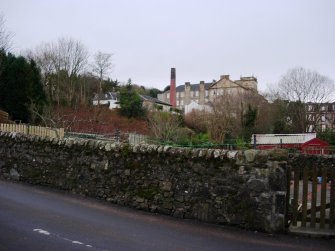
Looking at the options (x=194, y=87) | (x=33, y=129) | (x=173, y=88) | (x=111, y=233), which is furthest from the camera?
(x=194, y=87)

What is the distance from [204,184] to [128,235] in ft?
7.65

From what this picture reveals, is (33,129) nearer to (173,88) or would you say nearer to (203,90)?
(173,88)

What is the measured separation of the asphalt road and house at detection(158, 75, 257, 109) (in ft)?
272

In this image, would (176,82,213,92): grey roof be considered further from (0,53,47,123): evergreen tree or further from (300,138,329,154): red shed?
(300,138,329,154): red shed

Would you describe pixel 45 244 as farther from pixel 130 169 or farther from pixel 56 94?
pixel 56 94

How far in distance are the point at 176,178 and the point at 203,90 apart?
10118 cm

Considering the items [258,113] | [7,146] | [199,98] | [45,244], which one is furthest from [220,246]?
[199,98]

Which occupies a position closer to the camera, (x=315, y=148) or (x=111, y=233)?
(x=111, y=233)

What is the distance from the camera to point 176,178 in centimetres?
867

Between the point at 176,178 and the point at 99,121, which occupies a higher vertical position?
the point at 99,121

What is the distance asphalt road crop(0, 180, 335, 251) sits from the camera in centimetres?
602

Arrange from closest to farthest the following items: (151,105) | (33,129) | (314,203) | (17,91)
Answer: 1. (314,203)
2. (33,129)
3. (17,91)
4. (151,105)

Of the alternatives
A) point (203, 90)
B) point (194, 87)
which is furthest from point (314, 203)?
point (194, 87)

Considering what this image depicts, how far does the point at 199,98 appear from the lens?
10956cm
